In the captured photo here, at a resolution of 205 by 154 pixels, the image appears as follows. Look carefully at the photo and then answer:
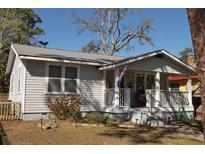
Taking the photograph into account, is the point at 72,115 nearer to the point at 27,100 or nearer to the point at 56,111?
the point at 56,111

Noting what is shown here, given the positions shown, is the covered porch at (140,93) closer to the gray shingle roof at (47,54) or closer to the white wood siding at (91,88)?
the white wood siding at (91,88)

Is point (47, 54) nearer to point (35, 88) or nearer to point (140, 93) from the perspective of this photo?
point (35, 88)

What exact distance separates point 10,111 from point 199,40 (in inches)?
451

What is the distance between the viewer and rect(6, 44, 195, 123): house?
13031mm

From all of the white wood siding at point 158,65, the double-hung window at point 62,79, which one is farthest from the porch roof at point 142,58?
the double-hung window at point 62,79

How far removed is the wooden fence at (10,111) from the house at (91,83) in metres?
0.46

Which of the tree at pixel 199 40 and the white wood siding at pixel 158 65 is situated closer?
the tree at pixel 199 40

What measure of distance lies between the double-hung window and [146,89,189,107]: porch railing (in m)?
4.49

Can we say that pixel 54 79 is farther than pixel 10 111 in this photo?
Yes

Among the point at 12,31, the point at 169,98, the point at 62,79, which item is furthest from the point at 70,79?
the point at 12,31

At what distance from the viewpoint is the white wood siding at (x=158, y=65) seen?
15.1 meters

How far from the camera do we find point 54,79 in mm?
13688

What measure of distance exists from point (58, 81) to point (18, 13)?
24656mm

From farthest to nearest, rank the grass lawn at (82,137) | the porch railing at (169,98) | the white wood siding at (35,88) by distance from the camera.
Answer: the porch railing at (169,98)
the white wood siding at (35,88)
the grass lawn at (82,137)
